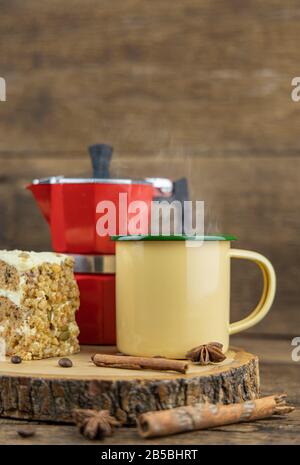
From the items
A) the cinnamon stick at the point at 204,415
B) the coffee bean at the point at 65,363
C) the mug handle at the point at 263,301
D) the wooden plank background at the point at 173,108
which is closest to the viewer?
the cinnamon stick at the point at 204,415

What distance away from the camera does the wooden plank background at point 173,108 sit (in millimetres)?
1407

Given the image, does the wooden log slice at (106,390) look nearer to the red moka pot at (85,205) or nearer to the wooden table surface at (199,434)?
the wooden table surface at (199,434)

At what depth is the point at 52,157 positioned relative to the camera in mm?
1482

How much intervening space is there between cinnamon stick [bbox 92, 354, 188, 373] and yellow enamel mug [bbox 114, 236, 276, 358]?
5cm

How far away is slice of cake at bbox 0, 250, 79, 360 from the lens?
34.7 inches

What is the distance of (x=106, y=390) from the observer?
74 centimetres

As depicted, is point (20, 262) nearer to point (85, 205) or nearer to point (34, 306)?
point (34, 306)

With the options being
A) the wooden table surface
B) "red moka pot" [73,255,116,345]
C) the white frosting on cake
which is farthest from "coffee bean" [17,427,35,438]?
"red moka pot" [73,255,116,345]

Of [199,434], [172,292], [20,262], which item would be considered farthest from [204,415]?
[20,262]

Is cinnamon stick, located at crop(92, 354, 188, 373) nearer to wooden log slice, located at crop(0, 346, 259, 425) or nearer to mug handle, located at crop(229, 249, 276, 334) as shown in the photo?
wooden log slice, located at crop(0, 346, 259, 425)

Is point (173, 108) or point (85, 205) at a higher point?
point (173, 108)

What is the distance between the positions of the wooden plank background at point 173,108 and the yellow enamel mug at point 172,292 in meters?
0.49

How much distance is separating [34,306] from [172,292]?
0.57ft

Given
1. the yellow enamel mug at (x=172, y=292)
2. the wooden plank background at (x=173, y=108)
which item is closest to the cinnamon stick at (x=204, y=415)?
the yellow enamel mug at (x=172, y=292)
